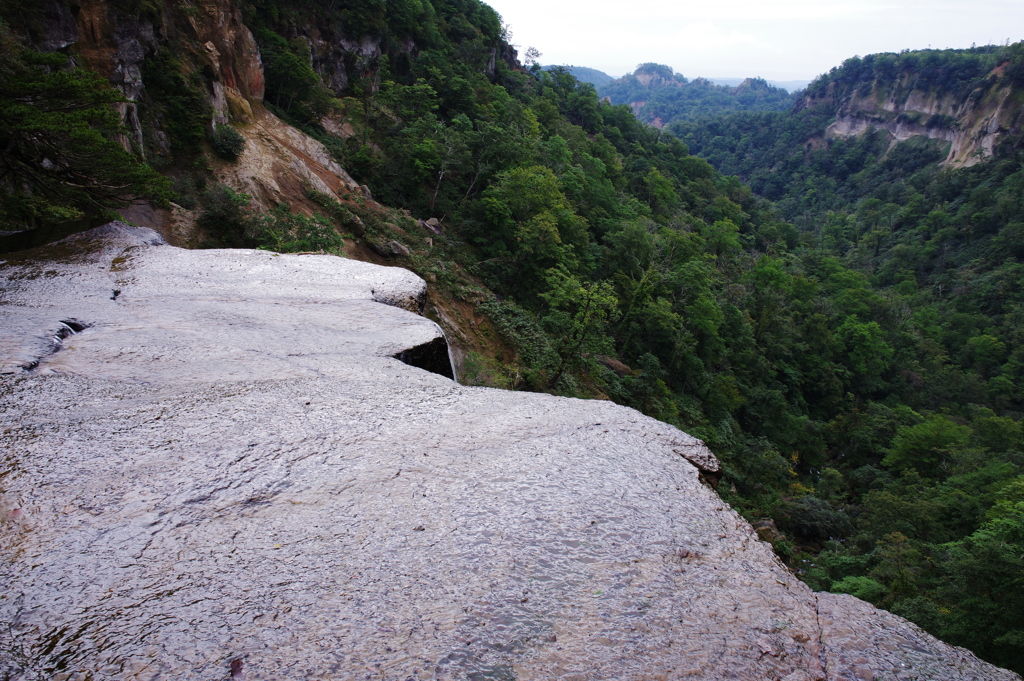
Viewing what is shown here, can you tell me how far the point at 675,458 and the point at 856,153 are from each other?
134306 millimetres

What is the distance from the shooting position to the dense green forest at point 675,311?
14.9 m

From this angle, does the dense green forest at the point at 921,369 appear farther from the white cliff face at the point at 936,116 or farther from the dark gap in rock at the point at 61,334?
the dark gap in rock at the point at 61,334

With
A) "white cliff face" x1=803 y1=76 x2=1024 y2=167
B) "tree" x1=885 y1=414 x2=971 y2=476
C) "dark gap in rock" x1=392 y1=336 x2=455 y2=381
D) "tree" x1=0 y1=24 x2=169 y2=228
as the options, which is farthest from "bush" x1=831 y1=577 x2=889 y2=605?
"white cliff face" x1=803 y1=76 x2=1024 y2=167

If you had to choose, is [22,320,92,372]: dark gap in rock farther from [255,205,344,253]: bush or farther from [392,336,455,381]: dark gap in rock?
[255,205,344,253]: bush

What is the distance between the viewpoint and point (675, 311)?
27.6 m

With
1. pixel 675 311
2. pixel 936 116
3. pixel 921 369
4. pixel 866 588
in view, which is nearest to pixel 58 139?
pixel 866 588

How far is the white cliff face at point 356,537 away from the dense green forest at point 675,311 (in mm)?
5408

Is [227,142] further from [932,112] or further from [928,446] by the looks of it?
[932,112]

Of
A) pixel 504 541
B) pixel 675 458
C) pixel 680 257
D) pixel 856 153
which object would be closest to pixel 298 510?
pixel 504 541

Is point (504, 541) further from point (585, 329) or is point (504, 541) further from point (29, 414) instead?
point (585, 329)

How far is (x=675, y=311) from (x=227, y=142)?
22.3m

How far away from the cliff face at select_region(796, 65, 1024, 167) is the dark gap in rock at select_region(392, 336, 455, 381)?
112 metres

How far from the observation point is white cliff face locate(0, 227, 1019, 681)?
2.97 metres

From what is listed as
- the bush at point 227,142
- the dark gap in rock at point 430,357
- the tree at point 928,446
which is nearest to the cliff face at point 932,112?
the tree at point 928,446
